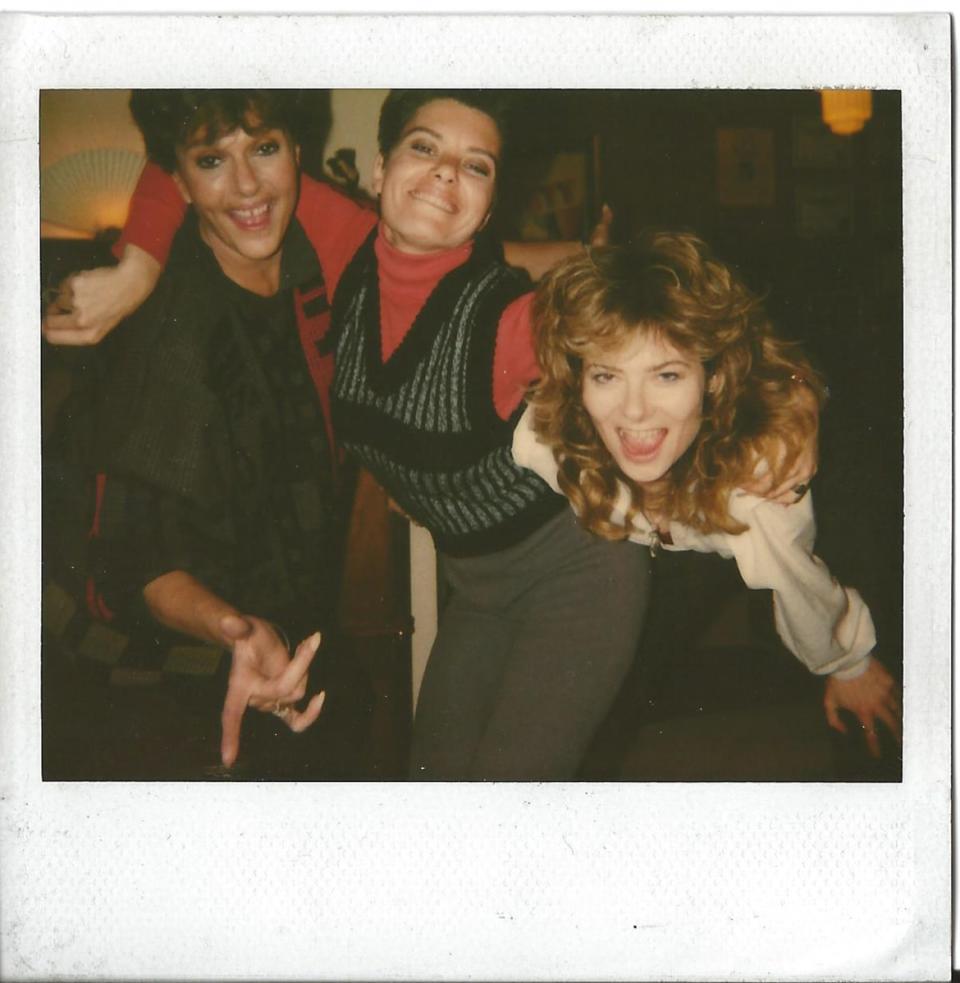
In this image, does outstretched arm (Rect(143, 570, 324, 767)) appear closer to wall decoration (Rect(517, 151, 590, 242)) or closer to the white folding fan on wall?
the white folding fan on wall

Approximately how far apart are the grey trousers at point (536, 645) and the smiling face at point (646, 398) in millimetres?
155

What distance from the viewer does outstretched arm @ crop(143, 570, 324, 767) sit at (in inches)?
78.6

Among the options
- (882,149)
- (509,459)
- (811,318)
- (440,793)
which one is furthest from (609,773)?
(882,149)

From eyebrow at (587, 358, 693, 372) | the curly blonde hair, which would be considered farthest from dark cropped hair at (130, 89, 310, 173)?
eyebrow at (587, 358, 693, 372)

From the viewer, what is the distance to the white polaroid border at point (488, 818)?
2.01 meters

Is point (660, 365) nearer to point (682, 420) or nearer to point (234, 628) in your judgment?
point (682, 420)

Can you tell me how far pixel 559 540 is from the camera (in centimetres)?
199

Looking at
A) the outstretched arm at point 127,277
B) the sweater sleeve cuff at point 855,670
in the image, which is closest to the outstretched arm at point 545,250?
the outstretched arm at point 127,277

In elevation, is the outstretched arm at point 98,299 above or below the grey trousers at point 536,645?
above

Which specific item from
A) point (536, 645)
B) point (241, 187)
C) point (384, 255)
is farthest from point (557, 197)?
point (536, 645)

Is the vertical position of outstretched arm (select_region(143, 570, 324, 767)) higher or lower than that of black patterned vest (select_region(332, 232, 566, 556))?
lower

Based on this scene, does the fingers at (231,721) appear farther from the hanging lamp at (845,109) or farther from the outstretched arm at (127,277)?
the hanging lamp at (845,109)

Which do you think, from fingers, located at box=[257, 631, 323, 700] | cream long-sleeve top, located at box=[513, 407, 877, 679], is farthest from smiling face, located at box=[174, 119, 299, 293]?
fingers, located at box=[257, 631, 323, 700]

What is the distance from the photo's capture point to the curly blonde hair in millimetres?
1962
